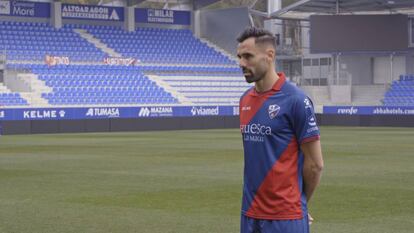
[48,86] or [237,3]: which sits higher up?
[237,3]

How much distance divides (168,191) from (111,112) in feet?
101

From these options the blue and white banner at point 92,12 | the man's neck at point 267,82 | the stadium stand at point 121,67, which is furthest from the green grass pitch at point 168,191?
the blue and white banner at point 92,12

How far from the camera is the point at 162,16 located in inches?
2334

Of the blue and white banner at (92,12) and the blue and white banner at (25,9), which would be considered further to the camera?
the blue and white banner at (92,12)

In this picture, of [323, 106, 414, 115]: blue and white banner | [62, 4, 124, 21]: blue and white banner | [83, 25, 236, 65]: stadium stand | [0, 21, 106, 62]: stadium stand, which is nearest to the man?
[0, 21, 106, 62]: stadium stand

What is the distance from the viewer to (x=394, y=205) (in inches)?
546

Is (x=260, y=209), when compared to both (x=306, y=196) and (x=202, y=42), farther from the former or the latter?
(x=202, y=42)

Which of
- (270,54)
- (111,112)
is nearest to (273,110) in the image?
(270,54)

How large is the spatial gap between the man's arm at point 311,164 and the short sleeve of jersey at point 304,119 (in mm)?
62

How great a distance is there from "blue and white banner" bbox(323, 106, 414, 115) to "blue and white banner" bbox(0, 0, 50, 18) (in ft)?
57.0

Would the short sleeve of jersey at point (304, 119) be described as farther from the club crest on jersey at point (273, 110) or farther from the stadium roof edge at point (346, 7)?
the stadium roof edge at point (346, 7)

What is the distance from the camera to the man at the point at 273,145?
18.6 feet

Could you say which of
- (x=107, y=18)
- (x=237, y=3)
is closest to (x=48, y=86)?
(x=107, y=18)

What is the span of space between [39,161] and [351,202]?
11.4 metres
